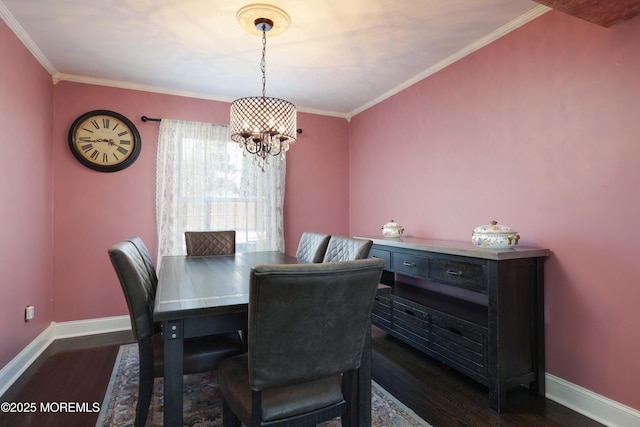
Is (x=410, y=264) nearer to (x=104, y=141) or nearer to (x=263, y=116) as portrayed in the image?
(x=263, y=116)

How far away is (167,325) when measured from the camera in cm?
129

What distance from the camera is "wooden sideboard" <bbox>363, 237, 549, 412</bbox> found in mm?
1930

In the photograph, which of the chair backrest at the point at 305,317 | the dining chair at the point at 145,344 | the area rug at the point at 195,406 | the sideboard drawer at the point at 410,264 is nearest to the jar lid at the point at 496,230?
the sideboard drawer at the point at 410,264

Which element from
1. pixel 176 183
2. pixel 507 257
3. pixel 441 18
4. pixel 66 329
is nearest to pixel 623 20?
pixel 441 18

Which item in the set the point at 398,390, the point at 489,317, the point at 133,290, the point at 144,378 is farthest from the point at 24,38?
the point at 489,317

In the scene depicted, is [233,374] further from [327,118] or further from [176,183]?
[327,118]

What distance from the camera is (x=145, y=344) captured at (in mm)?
1521

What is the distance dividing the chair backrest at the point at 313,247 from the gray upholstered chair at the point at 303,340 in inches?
50.1

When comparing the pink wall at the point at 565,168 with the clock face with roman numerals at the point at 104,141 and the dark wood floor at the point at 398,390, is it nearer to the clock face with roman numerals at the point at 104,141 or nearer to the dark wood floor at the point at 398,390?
the dark wood floor at the point at 398,390

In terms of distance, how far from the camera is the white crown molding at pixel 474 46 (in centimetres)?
216

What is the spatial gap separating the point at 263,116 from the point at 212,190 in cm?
171

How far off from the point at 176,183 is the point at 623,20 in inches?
143

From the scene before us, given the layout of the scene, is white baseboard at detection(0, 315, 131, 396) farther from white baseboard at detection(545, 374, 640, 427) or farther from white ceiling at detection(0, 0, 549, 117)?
white baseboard at detection(545, 374, 640, 427)

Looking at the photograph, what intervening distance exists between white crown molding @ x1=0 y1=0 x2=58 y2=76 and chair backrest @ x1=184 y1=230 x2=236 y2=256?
1.82 m
